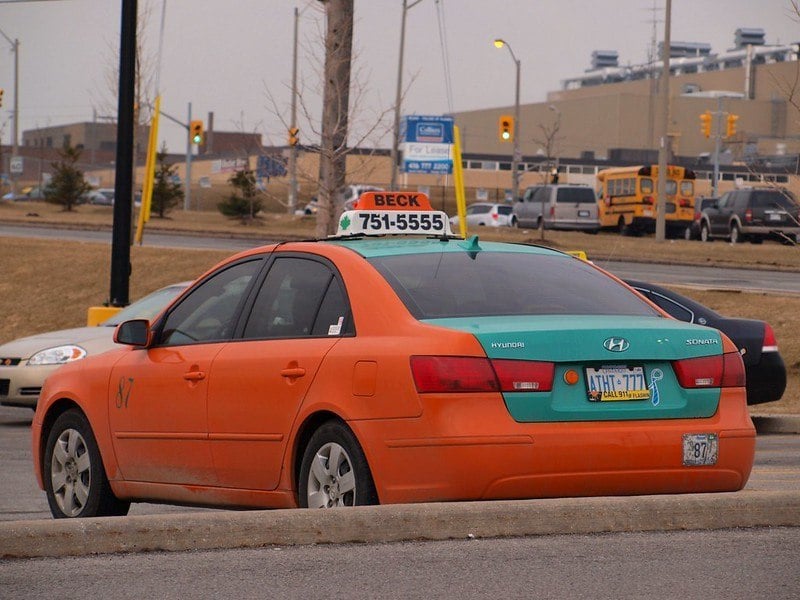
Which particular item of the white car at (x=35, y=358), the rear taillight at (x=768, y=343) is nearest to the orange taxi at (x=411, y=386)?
the rear taillight at (x=768, y=343)

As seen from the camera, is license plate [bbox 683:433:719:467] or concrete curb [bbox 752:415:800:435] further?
concrete curb [bbox 752:415:800:435]

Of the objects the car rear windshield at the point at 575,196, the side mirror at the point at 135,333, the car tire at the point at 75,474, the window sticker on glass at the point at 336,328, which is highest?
the car rear windshield at the point at 575,196

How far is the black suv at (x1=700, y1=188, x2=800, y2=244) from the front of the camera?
4353 cm

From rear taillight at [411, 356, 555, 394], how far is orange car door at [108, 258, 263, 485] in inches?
61.8

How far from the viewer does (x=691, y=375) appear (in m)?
6.47

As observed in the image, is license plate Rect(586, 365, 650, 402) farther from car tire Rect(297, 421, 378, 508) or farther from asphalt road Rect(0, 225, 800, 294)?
asphalt road Rect(0, 225, 800, 294)

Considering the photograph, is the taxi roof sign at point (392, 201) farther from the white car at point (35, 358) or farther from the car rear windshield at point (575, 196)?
the car rear windshield at point (575, 196)

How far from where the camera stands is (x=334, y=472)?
21.2 ft

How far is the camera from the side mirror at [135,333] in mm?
7852

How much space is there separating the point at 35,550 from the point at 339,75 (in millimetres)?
16604

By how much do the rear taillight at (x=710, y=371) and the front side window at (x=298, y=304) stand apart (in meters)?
1.48

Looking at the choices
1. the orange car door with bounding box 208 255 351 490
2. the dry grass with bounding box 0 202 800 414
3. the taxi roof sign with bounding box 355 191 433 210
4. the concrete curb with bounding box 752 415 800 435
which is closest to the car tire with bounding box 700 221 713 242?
the dry grass with bounding box 0 202 800 414

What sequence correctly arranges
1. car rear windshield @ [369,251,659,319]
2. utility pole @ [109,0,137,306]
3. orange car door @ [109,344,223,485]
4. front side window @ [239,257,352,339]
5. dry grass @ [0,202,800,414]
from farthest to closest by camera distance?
dry grass @ [0,202,800,414] → utility pole @ [109,0,137,306] → orange car door @ [109,344,223,485] → front side window @ [239,257,352,339] → car rear windshield @ [369,251,659,319]

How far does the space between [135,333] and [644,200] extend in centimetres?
4345
